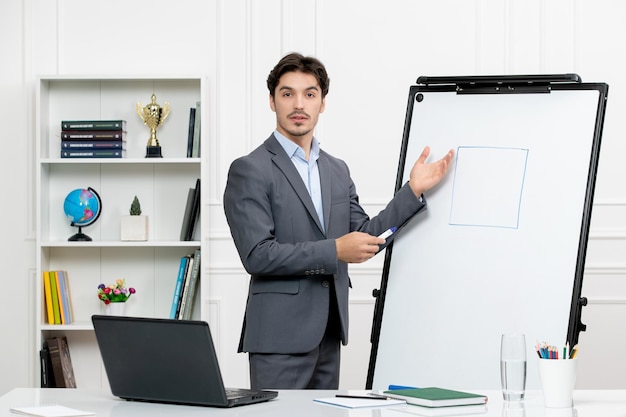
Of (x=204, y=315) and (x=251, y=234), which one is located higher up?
(x=251, y=234)

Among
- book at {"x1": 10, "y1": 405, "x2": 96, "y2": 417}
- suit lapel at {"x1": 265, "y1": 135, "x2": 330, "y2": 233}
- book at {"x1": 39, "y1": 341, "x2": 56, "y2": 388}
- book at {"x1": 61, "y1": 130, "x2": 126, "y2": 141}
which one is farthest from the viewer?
book at {"x1": 61, "y1": 130, "x2": 126, "y2": 141}

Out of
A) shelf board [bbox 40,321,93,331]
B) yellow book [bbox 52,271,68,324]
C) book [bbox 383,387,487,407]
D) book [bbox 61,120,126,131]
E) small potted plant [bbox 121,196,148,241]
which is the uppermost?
book [bbox 61,120,126,131]

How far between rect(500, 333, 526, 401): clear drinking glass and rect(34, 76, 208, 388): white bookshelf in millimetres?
2744

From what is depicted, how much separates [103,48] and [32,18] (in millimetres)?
414

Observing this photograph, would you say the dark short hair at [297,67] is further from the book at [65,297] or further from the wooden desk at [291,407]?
the book at [65,297]

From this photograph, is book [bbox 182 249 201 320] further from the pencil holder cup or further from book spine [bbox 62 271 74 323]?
the pencil holder cup

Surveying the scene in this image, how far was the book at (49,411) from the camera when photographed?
1752 mm

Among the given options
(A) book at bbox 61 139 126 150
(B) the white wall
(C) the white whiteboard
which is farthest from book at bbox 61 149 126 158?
(C) the white whiteboard

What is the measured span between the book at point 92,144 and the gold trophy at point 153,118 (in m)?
0.15

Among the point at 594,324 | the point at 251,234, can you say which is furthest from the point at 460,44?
the point at 251,234

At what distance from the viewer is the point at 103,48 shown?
4484 millimetres

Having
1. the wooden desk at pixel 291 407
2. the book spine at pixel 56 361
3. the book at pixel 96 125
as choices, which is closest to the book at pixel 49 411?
the wooden desk at pixel 291 407

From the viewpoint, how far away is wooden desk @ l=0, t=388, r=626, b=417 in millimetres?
1769

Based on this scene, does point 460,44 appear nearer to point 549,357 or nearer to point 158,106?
point 158,106
